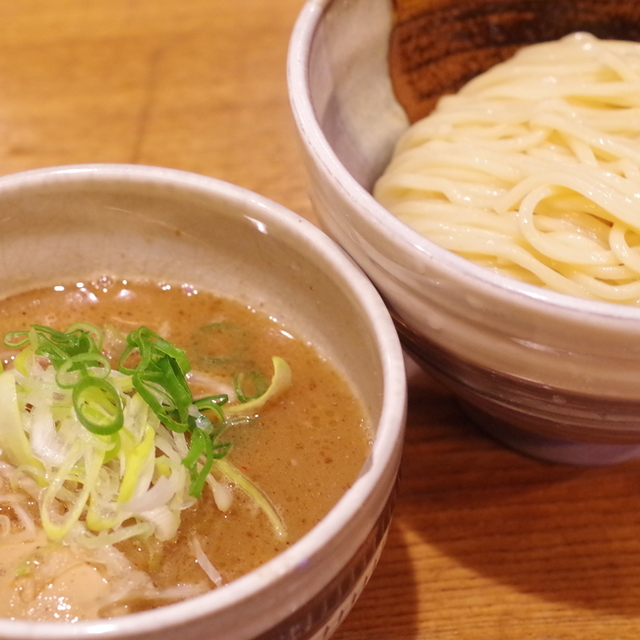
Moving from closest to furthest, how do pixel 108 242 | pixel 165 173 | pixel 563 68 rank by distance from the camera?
pixel 165 173
pixel 108 242
pixel 563 68

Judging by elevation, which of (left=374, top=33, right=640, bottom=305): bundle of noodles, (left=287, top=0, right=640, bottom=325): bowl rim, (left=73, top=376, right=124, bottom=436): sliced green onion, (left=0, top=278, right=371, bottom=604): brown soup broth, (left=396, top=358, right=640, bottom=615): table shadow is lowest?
(left=396, top=358, right=640, bottom=615): table shadow

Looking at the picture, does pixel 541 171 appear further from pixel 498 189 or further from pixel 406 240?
pixel 406 240

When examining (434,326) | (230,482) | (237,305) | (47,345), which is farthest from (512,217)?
(47,345)

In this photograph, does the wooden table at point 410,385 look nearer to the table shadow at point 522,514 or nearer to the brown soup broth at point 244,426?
the table shadow at point 522,514

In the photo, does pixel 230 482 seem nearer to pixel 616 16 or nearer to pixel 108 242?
pixel 108 242

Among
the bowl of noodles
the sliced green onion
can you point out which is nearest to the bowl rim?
the bowl of noodles

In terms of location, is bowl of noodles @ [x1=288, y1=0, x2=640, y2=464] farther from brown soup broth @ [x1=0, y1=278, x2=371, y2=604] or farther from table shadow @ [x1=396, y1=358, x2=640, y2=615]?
brown soup broth @ [x1=0, y1=278, x2=371, y2=604]
